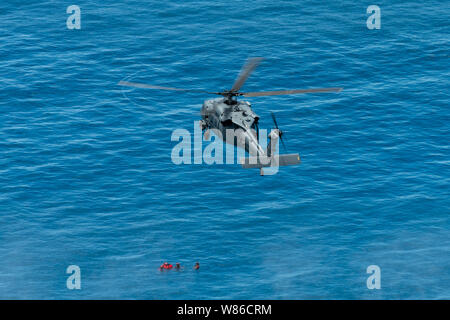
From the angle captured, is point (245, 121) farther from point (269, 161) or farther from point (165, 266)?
point (165, 266)

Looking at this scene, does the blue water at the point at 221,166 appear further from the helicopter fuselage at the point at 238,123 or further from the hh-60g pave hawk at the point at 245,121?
the hh-60g pave hawk at the point at 245,121

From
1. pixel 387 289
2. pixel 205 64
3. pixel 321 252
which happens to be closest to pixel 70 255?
pixel 321 252

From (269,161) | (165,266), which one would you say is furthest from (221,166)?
(269,161)

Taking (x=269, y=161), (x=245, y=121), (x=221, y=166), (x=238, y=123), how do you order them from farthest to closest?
(x=221, y=166), (x=245, y=121), (x=238, y=123), (x=269, y=161)

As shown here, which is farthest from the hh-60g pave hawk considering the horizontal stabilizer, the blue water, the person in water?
the blue water

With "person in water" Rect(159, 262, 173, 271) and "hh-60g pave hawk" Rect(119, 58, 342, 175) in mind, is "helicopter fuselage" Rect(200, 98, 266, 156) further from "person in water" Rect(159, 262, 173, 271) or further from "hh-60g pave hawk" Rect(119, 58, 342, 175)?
"person in water" Rect(159, 262, 173, 271)
